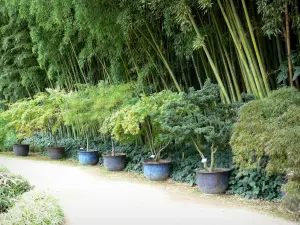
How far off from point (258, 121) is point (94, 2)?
3623 mm

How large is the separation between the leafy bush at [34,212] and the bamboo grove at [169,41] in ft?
9.02

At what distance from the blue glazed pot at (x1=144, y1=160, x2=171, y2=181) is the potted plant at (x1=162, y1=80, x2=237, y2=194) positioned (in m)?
0.71

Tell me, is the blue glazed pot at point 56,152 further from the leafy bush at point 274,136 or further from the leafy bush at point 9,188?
the leafy bush at point 274,136

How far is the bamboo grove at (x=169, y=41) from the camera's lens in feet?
15.5

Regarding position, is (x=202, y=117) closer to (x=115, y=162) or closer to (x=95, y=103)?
(x=115, y=162)

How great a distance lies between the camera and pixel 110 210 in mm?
3979

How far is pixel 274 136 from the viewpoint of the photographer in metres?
3.32

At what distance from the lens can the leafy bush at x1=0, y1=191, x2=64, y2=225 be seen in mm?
3035

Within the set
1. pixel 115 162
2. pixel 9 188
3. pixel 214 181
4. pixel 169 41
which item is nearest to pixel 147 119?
pixel 115 162

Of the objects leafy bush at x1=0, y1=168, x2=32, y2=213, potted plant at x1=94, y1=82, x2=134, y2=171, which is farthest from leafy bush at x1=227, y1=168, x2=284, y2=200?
potted plant at x1=94, y1=82, x2=134, y2=171

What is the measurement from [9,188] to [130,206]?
1.34m

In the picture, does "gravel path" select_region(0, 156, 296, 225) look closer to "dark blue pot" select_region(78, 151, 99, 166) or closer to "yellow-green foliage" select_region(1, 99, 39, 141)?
"dark blue pot" select_region(78, 151, 99, 166)

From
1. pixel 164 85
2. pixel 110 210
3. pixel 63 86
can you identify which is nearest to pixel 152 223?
pixel 110 210

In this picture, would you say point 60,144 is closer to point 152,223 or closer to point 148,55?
point 148,55
